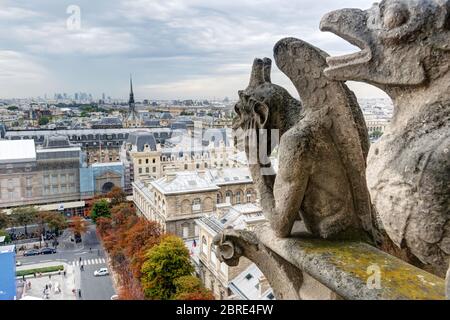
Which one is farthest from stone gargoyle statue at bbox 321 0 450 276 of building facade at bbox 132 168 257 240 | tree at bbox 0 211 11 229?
tree at bbox 0 211 11 229

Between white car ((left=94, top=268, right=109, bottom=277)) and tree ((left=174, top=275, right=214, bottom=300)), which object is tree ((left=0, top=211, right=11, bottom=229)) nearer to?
white car ((left=94, top=268, right=109, bottom=277))

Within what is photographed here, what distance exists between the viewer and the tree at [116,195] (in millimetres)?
33188

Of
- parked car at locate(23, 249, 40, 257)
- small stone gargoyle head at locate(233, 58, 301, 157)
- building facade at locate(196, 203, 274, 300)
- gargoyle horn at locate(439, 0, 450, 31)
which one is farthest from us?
parked car at locate(23, 249, 40, 257)

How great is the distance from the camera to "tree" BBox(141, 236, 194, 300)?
1720 centimetres

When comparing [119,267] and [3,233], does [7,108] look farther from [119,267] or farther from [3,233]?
[119,267]

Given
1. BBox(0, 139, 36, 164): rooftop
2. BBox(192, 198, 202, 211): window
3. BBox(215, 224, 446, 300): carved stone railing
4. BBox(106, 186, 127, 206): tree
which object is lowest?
BBox(106, 186, 127, 206): tree

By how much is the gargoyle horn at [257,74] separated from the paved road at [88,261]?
1682 centimetres

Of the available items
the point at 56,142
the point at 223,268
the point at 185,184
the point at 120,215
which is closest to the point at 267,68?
the point at 223,268

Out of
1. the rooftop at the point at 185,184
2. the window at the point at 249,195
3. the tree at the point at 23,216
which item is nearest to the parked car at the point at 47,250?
the tree at the point at 23,216

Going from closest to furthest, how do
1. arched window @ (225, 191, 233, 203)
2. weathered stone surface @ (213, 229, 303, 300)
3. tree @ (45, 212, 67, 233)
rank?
weathered stone surface @ (213, 229, 303, 300) < arched window @ (225, 191, 233, 203) < tree @ (45, 212, 67, 233)

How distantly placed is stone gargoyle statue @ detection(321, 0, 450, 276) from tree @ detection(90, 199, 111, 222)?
1203 inches

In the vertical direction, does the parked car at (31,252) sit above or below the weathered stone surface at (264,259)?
below

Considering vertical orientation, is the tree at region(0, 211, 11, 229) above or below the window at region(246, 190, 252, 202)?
below

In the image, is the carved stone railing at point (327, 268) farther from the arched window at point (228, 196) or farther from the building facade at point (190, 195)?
the arched window at point (228, 196)
